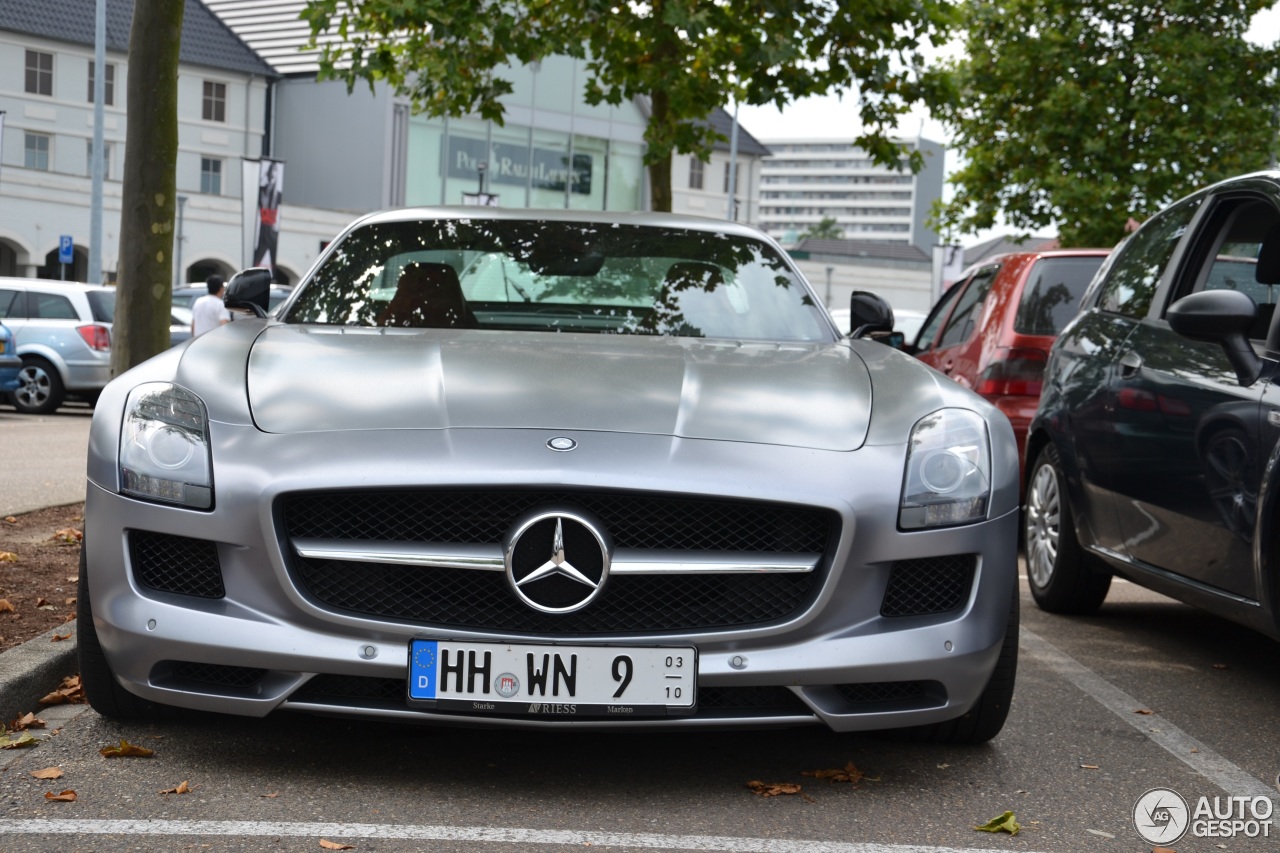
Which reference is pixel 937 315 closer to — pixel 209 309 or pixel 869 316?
pixel 869 316

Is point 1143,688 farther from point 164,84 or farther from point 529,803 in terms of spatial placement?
point 164,84

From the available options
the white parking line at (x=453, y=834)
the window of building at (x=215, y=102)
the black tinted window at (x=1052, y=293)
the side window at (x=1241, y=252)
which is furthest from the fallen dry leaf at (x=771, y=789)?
the window of building at (x=215, y=102)

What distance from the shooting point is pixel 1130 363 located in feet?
19.1

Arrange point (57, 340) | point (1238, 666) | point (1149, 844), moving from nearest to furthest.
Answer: point (1149, 844)
point (1238, 666)
point (57, 340)

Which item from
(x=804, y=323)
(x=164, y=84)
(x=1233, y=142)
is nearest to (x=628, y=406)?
(x=804, y=323)

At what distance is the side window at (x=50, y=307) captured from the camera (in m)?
20.4

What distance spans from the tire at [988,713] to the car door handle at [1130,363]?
183 centimetres

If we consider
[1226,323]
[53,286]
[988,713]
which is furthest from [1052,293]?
[53,286]

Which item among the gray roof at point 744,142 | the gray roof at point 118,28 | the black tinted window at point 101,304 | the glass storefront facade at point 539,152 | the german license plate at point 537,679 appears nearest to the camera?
the german license plate at point 537,679

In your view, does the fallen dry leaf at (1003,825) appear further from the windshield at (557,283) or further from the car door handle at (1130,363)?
the car door handle at (1130,363)

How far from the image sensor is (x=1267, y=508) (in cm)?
464

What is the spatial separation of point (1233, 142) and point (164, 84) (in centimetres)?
2175

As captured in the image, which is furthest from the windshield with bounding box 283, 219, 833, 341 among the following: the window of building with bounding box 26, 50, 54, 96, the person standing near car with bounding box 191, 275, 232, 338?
the window of building with bounding box 26, 50, 54, 96

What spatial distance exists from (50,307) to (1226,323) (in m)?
18.1
